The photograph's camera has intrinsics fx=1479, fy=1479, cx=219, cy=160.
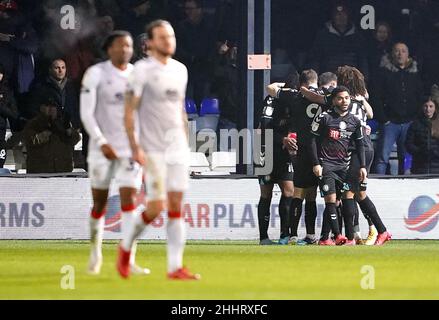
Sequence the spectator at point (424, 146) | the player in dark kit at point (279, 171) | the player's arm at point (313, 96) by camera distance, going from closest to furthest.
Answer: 1. the player's arm at point (313, 96)
2. the player in dark kit at point (279, 171)
3. the spectator at point (424, 146)

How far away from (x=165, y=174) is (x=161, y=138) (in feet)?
1.06

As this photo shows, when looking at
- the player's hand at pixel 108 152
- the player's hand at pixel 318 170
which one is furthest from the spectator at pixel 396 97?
the player's hand at pixel 108 152

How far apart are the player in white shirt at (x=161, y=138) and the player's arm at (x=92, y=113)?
31.8 inches

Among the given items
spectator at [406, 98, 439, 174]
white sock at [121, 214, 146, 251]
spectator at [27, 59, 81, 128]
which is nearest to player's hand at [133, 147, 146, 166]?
white sock at [121, 214, 146, 251]

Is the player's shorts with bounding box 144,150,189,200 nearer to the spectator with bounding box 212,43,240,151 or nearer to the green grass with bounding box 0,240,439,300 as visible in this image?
the green grass with bounding box 0,240,439,300

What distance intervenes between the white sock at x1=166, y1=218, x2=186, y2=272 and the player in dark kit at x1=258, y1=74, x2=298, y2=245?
695cm

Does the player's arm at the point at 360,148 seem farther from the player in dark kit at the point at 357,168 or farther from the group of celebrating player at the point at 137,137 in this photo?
the group of celebrating player at the point at 137,137

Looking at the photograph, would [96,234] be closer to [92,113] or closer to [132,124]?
[92,113]

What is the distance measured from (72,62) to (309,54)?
11.6 ft

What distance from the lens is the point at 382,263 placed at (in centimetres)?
1571

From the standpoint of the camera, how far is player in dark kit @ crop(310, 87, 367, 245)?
1911cm

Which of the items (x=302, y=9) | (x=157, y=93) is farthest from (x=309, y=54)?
(x=157, y=93)

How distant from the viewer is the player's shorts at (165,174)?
12812 mm

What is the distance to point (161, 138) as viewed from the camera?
12992 millimetres
